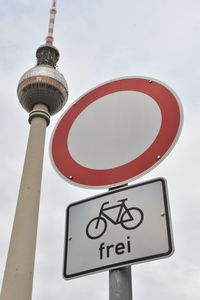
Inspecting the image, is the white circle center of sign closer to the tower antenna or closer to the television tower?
the television tower

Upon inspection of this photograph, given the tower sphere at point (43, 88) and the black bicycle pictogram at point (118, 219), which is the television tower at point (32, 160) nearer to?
the tower sphere at point (43, 88)

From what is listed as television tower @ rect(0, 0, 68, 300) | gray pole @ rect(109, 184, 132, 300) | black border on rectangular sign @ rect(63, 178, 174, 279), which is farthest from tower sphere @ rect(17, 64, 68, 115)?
gray pole @ rect(109, 184, 132, 300)

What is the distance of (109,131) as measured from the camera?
1.91 m

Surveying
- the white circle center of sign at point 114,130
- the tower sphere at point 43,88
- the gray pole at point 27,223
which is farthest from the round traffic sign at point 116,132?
the tower sphere at point 43,88

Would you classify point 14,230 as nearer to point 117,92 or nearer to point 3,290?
point 3,290

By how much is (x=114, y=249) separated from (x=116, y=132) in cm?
65

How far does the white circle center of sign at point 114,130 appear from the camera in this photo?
1770 millimetres

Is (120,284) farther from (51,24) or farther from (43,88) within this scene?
(51,24)

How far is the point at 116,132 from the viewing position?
1.88 metres

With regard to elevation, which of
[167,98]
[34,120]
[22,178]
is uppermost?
[34,120]

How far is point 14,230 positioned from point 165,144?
18.4 m

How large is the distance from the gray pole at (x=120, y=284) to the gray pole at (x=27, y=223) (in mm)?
16292

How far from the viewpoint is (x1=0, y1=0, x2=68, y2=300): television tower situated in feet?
56.0

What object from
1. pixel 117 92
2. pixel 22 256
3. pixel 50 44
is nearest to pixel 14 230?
pixel 22 256
